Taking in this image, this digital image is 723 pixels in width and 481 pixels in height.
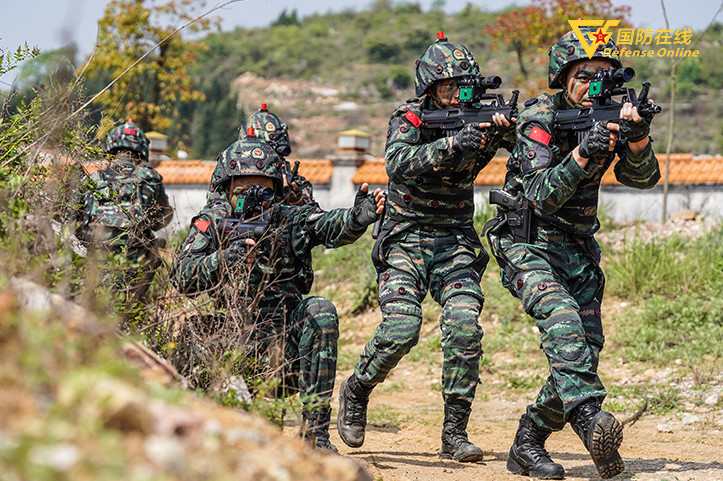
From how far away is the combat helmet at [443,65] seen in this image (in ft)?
17.9

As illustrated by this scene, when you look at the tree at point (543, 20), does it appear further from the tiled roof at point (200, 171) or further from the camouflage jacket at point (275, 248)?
the camouflage jacket at point (275, 248)

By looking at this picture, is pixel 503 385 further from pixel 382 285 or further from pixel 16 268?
pixel 16 268

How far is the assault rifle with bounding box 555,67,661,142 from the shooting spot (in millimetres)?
4758

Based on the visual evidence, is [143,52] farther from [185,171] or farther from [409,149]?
[409,149]

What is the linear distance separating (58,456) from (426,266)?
3857 mm

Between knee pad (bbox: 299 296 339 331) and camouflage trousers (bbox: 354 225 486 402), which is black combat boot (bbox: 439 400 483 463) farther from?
knee pad (bbox: 299 296 339 331)

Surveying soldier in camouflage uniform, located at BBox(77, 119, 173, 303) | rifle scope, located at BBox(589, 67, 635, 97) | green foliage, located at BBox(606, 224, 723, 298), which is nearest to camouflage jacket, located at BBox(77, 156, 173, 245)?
soldier in camouflage uniform, located at BBox(77, 119, 173, 303)

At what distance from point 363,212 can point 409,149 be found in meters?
0.63

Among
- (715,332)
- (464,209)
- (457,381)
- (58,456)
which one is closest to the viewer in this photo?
(58,456)

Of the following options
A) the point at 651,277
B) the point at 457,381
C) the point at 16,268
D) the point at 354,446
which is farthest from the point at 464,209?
the point at 651,277

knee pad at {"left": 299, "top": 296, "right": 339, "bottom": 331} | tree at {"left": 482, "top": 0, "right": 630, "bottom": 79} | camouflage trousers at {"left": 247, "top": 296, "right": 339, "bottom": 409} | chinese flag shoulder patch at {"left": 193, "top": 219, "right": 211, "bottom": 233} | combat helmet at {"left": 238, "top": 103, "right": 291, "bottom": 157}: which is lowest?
camouflage trousers at {"left": 247, "top": 296, "right": 339, "bottom": 409}

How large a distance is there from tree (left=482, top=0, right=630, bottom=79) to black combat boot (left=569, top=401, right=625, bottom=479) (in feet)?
41.1

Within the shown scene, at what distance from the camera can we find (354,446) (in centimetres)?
530

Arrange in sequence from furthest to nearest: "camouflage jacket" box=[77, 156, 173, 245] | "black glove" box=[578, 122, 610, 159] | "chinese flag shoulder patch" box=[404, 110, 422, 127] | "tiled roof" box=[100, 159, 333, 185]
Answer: "tiled roof" box=[100, 159, 333, 185] < "camouflage jacket" box=[77, 156, 173, 245] < "chinese flag shoulder patch" box=[404, 110, 422, 127] < "black glove" box=[578, 122, 610, 159]
